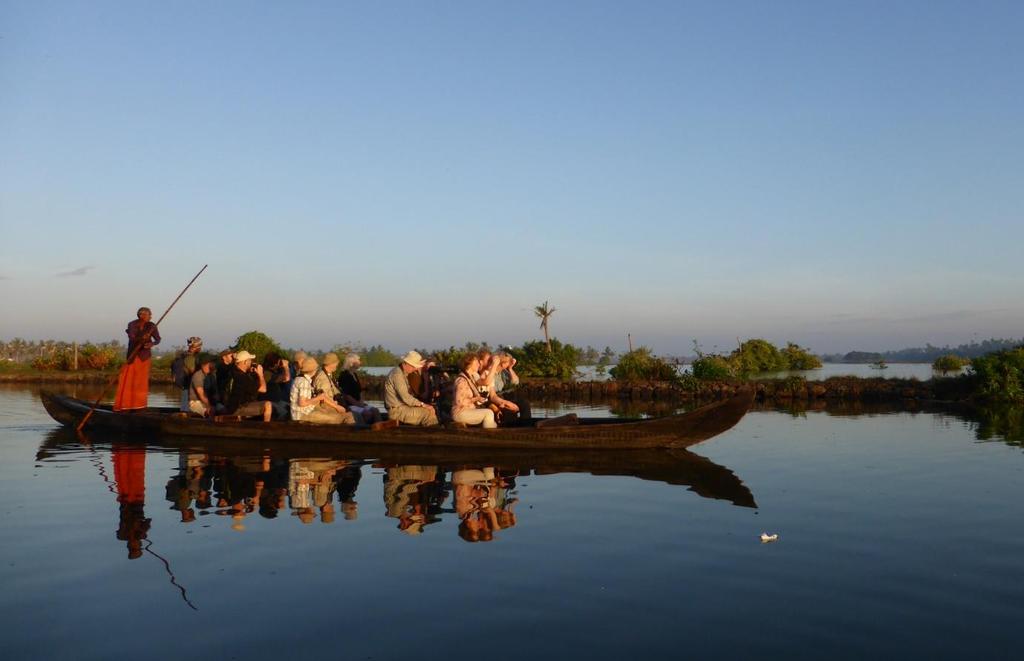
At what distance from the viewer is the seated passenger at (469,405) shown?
12.5 metres

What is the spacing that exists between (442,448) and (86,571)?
6988 mm

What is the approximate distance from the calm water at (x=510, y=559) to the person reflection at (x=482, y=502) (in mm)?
43

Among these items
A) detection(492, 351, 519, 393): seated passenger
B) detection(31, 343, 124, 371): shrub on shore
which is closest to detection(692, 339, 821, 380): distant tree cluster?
detection(492, 351, 519, 393): seated passenger

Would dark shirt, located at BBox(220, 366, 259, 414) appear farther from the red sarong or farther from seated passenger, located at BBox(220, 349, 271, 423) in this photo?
the red sarong

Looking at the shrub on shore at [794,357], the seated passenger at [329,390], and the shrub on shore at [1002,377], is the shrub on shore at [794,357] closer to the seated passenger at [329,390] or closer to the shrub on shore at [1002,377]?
the shrub on shore at [1002,377]

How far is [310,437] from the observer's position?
13430 millimetres

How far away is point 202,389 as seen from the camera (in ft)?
49.3

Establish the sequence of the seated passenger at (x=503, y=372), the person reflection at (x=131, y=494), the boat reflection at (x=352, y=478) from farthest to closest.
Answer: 1. the seated passenger at (x=503, y=372)
2. the boat reflection at (x=352, y=478)
3. the person reflection at (x=131, y=494)

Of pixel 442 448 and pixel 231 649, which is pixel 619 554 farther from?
pixel 442 448

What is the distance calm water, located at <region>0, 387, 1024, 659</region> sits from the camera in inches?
183

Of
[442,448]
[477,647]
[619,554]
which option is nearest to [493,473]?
[442,448]

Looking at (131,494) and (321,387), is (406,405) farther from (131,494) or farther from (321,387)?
(131,494)

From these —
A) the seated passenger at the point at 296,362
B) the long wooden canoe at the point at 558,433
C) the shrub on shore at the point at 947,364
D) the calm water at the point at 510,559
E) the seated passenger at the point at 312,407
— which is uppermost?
the shrub on shore at the point at 947,364

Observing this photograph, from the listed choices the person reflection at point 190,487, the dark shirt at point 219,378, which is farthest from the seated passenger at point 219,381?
the person reflection at point 190,487
